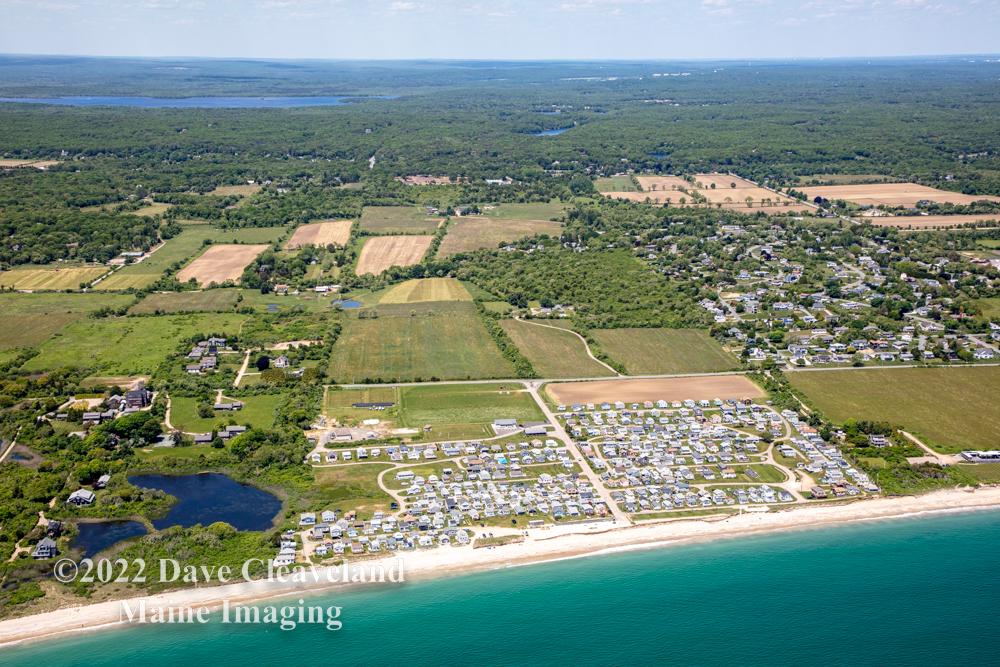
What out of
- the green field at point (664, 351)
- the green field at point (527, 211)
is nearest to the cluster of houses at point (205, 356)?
the green field at point (664, 351)

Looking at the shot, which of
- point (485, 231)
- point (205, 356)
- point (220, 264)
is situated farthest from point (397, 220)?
point (205, 356)

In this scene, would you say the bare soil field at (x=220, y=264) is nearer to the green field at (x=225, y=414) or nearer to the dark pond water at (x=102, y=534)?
the green field at (x=225, y=414)

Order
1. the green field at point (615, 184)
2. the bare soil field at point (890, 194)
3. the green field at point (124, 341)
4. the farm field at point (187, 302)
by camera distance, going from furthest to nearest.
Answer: the green field at point (615, 184) < the bare soil field at point (890, 194) < the farm field at point (187, 302) < the green field at point (124, 341)

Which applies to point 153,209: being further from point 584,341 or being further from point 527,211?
point 584,341

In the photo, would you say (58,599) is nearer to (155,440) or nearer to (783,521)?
(155,440)

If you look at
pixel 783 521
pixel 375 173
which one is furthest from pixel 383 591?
pixel 375 173

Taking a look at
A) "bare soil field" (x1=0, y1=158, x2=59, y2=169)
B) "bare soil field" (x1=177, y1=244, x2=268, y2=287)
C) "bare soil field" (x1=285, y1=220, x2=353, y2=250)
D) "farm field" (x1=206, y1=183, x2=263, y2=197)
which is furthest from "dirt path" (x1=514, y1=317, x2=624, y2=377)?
"bare soil field" (x1=0, y1=158, x2=59, y2=169)

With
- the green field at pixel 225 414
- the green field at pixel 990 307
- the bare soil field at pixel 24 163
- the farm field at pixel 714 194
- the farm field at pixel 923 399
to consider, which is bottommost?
the farm field at pixel 923 399
